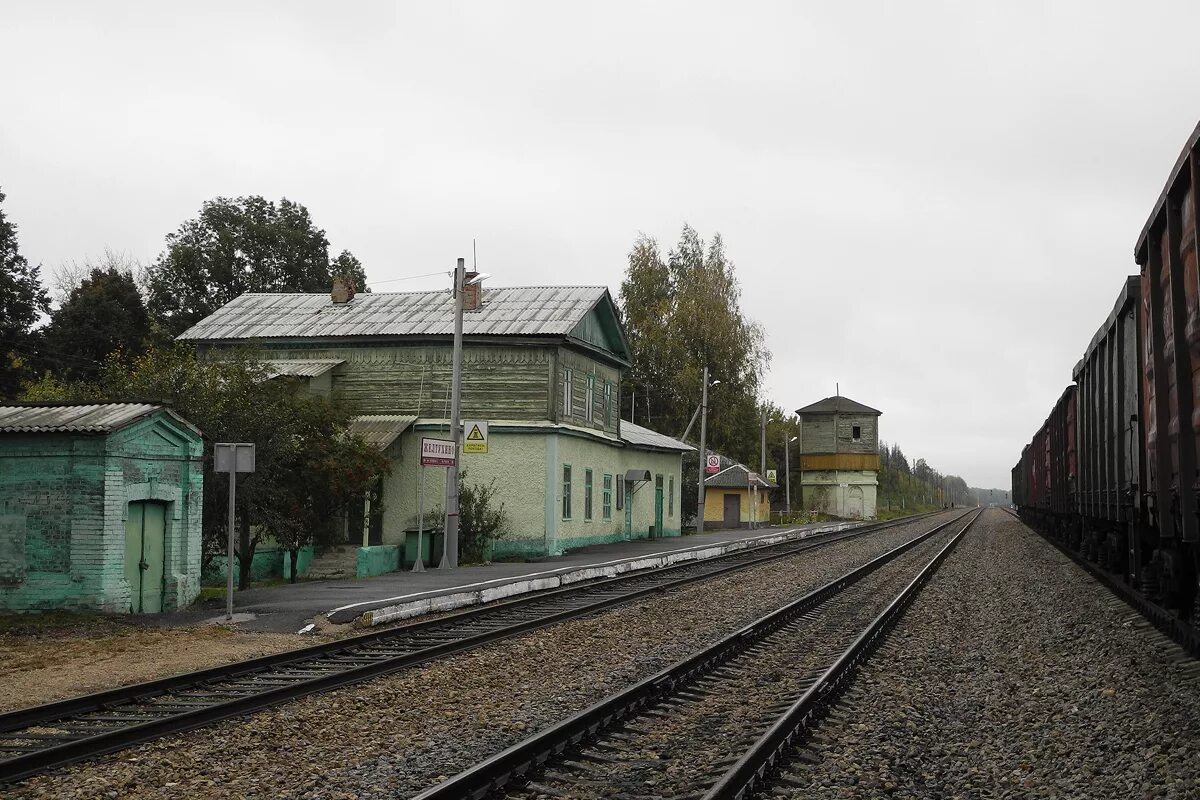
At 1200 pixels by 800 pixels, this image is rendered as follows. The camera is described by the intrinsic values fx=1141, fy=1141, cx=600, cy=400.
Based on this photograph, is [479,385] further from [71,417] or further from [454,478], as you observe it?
[71,417]

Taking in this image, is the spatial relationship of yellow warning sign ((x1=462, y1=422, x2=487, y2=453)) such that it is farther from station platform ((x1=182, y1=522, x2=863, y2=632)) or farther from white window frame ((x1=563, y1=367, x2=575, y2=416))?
white window frame ((x1=563, y1=367, x2=575, y2=416))

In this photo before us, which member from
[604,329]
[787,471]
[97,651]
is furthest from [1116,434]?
[787,471]

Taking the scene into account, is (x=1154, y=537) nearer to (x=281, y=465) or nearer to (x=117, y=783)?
(x=117, y=783)

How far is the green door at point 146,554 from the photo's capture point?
561 inches

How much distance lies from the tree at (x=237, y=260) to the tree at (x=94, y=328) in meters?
3.84

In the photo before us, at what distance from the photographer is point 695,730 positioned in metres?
7.68

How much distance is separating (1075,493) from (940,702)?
546 inches

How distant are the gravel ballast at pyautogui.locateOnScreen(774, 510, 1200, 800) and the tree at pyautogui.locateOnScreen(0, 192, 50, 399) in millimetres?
36335

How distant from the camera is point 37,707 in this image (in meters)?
7.74

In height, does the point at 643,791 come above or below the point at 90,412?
below

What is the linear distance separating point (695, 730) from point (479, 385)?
21.3 m

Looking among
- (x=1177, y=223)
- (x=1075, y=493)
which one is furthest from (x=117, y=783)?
(x=1075, y=493)

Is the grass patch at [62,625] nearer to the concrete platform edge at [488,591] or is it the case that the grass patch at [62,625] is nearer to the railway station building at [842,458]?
the concrete platform edge at [488,591]

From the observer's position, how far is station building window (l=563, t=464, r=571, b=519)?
2872 centimetres
